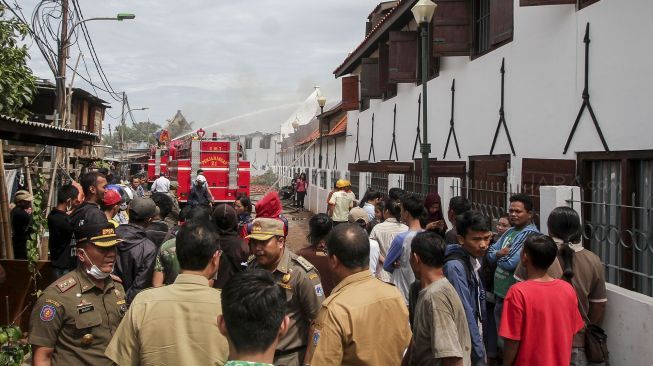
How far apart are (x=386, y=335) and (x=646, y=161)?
4130 millimetres

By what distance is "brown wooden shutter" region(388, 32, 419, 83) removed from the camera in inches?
486

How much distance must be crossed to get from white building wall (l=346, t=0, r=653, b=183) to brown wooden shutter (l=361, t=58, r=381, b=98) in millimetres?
4308

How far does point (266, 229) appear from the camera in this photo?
3.82 meters

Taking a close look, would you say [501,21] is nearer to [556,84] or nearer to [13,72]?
[556,84]

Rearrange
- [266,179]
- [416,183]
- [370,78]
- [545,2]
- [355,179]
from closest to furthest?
1. [545,2]
2. [416,183]
3. [370,78]
4. [355,179]
5. [266,179]

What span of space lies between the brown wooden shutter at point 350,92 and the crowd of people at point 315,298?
41.8ft

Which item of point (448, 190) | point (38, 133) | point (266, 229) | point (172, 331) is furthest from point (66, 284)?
point (448, 190)

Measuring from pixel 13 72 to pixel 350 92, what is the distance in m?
11.3

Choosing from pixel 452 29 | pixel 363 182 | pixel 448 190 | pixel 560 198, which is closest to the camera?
pixel 560 198

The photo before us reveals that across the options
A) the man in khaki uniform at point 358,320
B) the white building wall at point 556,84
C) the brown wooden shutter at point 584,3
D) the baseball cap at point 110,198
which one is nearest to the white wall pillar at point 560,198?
the white building wall at point 556,84

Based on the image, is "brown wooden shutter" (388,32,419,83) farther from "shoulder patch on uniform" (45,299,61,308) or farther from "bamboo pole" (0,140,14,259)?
"shoulder patch on uniform" (45,299,61,308)

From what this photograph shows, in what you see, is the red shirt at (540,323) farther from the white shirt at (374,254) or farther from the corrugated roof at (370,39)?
the corrugated roof at (370,39)

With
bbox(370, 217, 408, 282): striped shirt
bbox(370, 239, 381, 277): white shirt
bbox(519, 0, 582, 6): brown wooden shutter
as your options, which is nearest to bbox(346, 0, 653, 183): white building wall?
bbox(519, 0, 582, 6): brown wooden shutter

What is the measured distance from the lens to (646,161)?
564 cm
